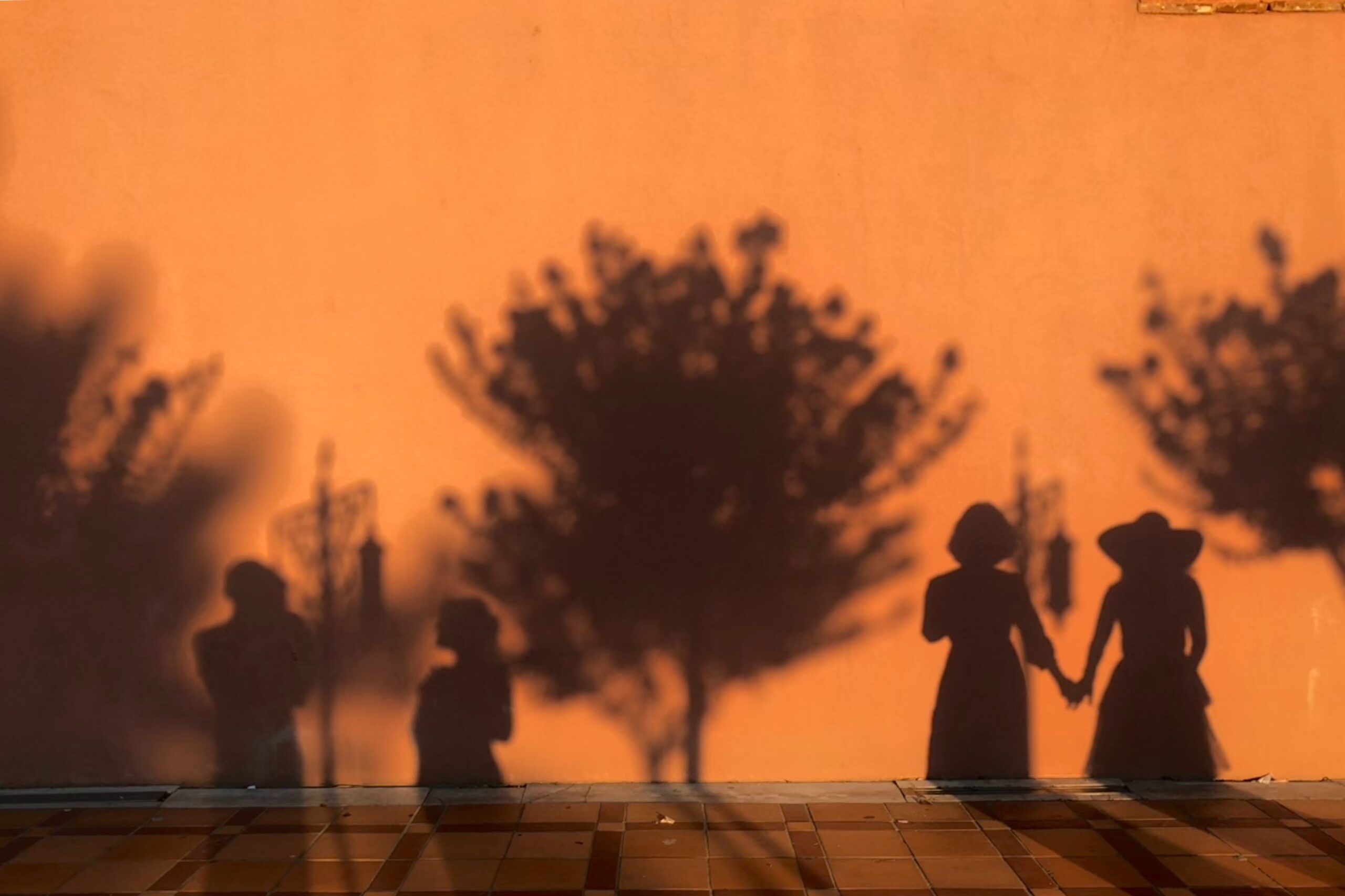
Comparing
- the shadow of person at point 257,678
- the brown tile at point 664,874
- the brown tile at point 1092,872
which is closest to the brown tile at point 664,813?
the brown tile at point 664,874

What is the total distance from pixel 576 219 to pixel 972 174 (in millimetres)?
2026

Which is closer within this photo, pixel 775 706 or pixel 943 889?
pixel 943 889

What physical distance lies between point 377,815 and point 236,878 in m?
0.85

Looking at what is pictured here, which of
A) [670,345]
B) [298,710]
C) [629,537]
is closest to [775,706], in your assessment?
[629,537]

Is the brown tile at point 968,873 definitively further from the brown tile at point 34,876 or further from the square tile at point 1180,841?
the brown tile at point 34,876

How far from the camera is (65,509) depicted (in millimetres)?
5809

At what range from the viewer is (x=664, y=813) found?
541 cm

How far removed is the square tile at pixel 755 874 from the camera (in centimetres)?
457

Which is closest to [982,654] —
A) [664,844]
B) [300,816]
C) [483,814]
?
[664,844]

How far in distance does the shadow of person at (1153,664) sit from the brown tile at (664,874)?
7.60 feet

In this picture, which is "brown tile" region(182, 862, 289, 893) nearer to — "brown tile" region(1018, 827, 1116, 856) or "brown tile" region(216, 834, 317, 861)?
"brown tile" region(216, 834, 317, 861)

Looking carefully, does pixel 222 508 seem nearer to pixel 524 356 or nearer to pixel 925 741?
pixel 524 356

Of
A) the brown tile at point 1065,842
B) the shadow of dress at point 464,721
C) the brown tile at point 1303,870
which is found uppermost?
the shadow of dress at point 464,721

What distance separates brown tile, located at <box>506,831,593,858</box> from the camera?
4.93m
